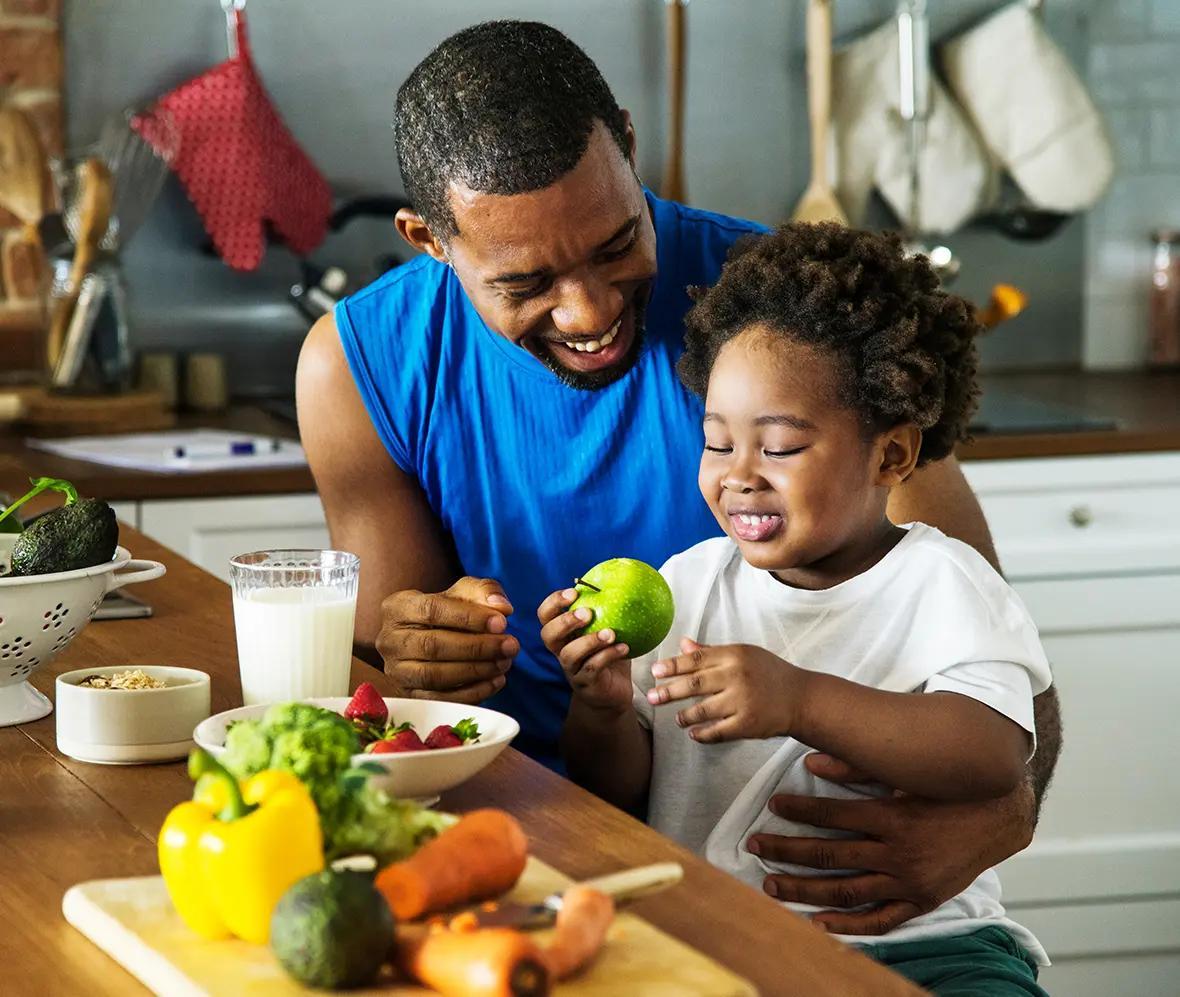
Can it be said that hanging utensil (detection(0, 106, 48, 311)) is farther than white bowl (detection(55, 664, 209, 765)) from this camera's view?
Yes

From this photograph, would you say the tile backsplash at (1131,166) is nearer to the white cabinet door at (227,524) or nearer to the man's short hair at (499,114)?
the white cabinet door at (227,524)

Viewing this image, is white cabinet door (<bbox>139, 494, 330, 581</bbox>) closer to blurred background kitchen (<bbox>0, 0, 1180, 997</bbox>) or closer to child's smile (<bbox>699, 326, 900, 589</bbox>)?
blurred background kitchen (<bbox>0, 0, 1180, 997</bbox>)

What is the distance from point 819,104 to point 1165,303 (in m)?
0.81

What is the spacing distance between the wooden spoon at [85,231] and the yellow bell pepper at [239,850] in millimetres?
2232

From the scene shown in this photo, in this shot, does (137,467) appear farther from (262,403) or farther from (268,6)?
(268,6)

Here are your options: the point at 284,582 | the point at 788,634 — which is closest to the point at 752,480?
the point at 788,634

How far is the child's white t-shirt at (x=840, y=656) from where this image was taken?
4.91 ft

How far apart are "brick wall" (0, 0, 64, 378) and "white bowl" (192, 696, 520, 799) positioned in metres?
1.99

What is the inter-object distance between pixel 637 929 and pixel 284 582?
581 mm

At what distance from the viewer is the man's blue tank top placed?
6.08 feet

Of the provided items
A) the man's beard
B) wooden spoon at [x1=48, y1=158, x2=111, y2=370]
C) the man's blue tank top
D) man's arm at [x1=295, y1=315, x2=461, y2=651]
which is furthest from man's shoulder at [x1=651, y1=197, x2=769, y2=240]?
wooden spoon at [x1=48, y1=158, x2=111, y2=370]

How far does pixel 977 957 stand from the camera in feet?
4.86

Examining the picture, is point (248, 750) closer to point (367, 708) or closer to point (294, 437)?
point (367, 708)

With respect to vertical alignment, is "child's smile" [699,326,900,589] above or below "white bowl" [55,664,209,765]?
above
